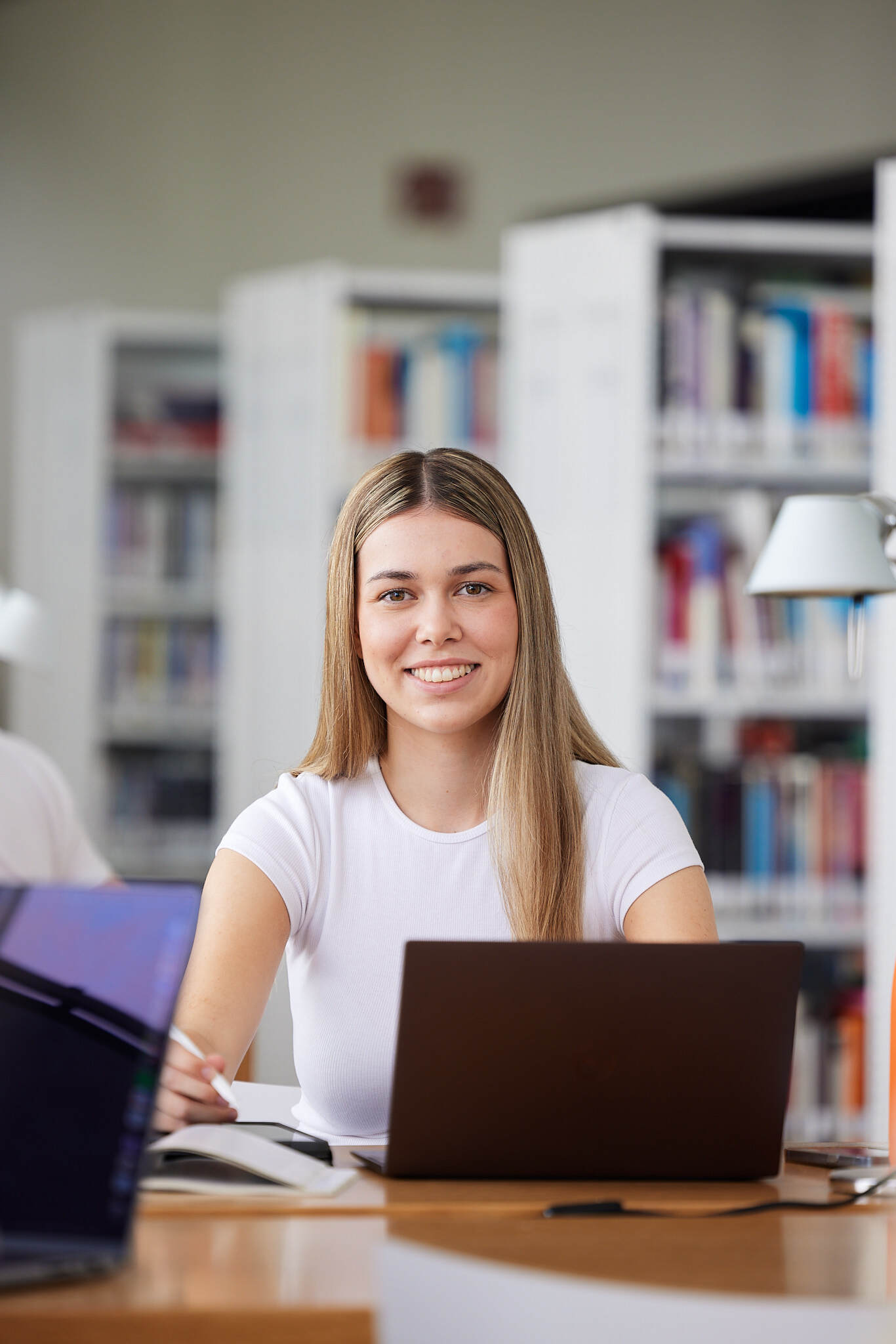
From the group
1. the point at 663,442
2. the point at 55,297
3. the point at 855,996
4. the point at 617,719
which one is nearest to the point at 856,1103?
the point at 855,996

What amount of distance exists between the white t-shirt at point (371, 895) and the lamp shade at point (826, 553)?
0.30 m

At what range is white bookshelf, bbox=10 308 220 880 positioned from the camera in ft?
13.0

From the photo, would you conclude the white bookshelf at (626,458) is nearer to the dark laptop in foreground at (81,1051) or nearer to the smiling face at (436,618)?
the smiling face at (436,618)

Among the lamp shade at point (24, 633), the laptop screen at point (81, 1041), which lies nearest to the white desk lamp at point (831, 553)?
the laptop screen at point (81, 1041)

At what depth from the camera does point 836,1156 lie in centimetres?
124

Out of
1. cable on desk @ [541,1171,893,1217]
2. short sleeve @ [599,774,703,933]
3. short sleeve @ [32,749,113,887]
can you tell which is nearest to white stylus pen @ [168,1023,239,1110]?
cable on desk @ [541,1171,893,1217]

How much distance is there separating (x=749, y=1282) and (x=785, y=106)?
12.2 ft

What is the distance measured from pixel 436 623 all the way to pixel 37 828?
0.88 m

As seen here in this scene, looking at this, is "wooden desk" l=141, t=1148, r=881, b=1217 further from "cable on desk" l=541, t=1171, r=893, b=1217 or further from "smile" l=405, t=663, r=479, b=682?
"smile" l=405, t=663, r=479, b=682

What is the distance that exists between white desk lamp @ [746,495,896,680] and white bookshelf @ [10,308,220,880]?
2589mm

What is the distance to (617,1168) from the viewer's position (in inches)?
42.4

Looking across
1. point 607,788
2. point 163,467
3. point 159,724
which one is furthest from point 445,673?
point 163,467

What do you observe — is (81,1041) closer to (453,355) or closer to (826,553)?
(826,553)

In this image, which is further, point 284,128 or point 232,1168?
point 284,128
